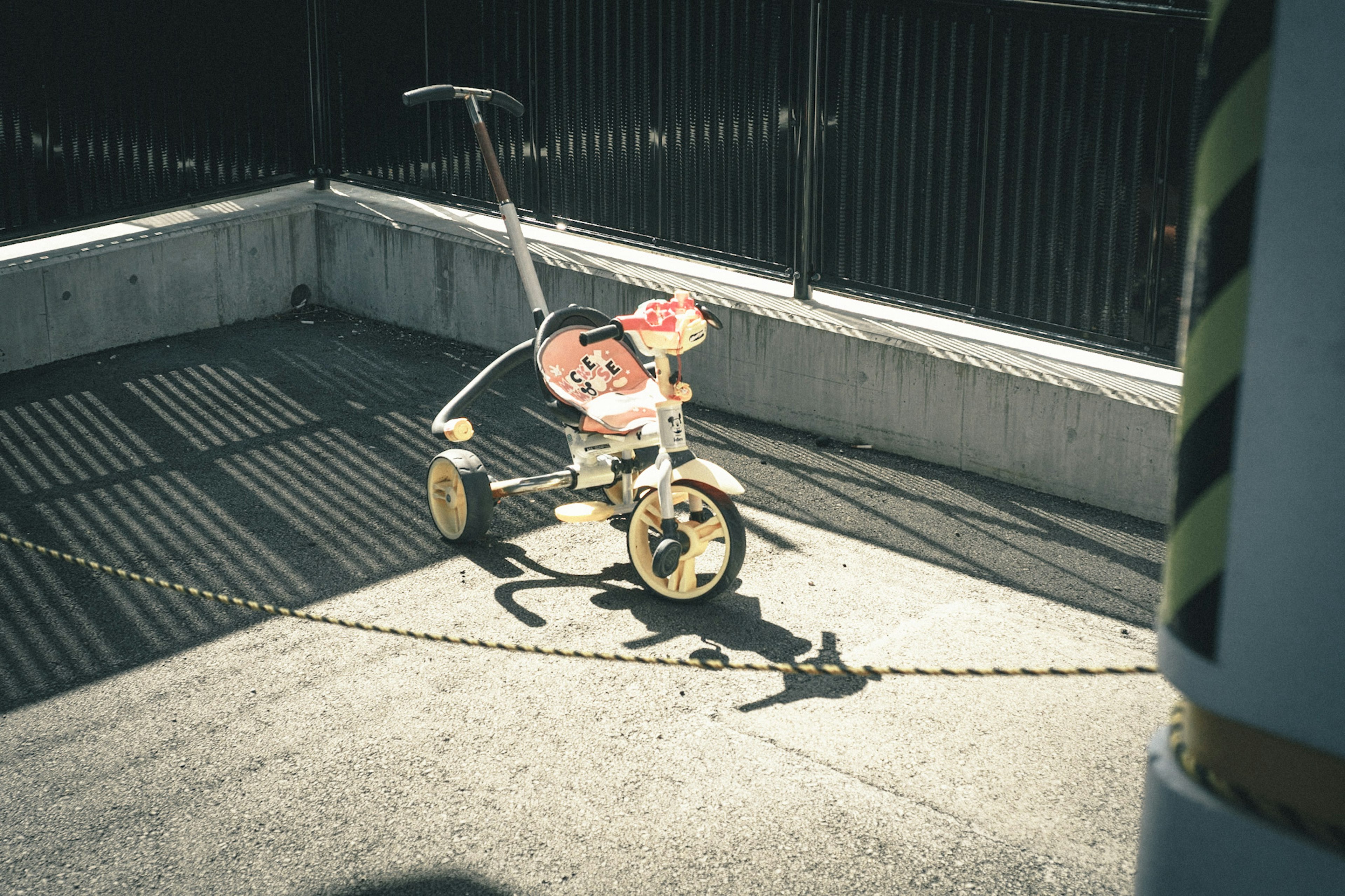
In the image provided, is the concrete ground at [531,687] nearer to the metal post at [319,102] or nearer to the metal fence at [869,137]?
the metal fence at [869,137]

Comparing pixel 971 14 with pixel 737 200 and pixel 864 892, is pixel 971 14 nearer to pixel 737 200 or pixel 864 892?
pixel 737 200

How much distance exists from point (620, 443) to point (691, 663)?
1303 millimetres

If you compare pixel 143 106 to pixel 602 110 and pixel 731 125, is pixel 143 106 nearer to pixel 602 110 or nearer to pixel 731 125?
pixel 602 110

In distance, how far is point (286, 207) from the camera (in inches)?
423

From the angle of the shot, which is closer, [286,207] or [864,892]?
[864,892]

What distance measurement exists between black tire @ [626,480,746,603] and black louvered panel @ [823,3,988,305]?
2581 millimetres

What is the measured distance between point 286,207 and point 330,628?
5.37 metres

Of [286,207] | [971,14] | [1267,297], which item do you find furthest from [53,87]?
[1267,297]

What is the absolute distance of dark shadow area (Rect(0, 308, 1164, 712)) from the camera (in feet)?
20.6

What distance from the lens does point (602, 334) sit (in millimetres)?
6055

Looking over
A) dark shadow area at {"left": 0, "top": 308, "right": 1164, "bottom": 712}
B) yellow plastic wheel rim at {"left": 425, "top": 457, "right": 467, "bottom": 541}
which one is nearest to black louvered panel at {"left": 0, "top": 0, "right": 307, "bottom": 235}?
dark shadow area at {"left": 0, "top": 308, "right": 1164, "bottom": 712}

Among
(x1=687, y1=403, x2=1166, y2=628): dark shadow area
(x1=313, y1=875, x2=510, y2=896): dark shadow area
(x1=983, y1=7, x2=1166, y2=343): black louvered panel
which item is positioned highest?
(x1=983, y1=7, x2=1166, y2=343): black louvered panel

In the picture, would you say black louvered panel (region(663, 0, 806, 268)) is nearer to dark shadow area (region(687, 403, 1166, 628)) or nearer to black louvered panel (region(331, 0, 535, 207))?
black louvered panel (region(331, 0, 535, 207))

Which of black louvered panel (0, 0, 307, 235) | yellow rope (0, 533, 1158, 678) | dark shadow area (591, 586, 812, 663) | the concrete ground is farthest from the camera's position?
black louvered panel (0, 0, 307, 235)
